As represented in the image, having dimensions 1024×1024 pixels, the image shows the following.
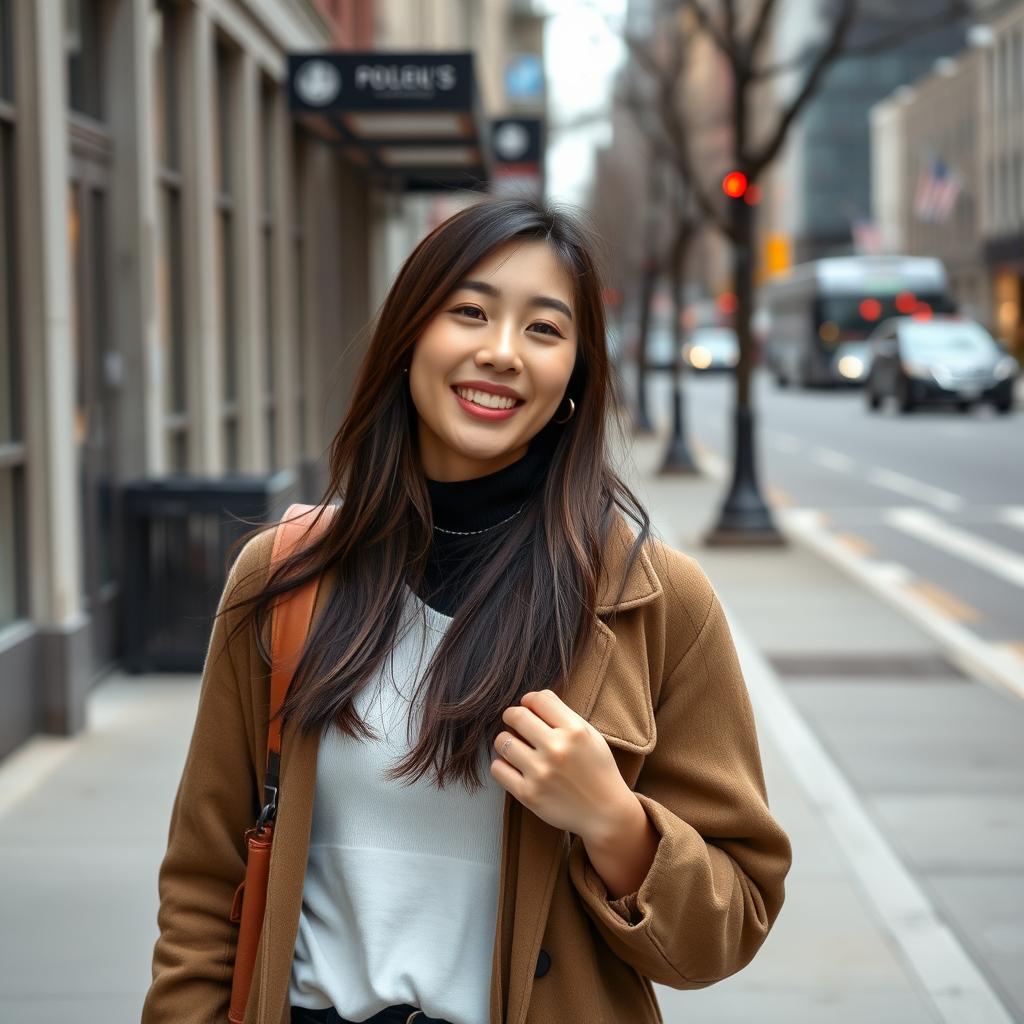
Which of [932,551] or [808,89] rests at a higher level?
Answer: [808,89]

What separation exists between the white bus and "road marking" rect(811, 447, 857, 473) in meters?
21.9

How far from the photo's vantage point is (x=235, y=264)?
508 inches

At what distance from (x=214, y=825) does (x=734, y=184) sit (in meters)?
13.5

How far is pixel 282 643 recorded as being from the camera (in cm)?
222

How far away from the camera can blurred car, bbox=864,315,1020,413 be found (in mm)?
33625

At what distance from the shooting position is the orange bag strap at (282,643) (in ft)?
7.19

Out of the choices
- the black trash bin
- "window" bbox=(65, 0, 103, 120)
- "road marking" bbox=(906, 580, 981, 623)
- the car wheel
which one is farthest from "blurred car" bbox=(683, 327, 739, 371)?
the black trash bin

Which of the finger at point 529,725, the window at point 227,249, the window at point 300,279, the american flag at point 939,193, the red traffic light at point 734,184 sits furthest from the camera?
the american flag at point 939,193

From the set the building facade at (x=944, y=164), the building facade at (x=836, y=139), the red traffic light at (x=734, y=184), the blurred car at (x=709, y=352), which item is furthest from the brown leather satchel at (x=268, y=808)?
the building facade at (x=836, y=139)

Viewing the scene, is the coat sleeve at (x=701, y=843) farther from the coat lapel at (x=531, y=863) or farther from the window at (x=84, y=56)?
the window at (x=84, y=56)

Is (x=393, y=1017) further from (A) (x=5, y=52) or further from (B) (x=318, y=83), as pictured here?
(B) (x=318, y=83)

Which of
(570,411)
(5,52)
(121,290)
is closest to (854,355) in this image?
(121,290)

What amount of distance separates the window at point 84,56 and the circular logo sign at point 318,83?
557 centimetres

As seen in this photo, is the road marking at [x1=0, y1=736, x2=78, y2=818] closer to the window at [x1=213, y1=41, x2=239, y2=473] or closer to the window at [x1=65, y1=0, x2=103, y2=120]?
the window at [x1=65, y1=0, x2=103, y2=120]
